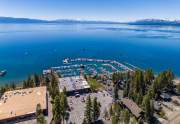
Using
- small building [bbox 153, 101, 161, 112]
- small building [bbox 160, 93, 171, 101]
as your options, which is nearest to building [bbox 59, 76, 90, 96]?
small building [bbox 153, 101, 161, 112]

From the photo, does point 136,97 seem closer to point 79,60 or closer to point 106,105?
point 106,105

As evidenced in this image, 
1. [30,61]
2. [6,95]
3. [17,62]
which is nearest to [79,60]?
[30,61]

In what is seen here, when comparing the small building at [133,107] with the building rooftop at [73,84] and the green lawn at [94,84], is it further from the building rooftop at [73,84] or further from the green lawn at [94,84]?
the building rooftop at [73,84]

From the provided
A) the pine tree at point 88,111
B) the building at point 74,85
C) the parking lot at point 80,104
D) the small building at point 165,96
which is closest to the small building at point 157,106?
the small building at point 165,96

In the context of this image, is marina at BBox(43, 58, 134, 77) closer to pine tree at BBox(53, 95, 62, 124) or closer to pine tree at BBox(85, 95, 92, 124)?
pine tree at BBox(85, 95, 92, 124)

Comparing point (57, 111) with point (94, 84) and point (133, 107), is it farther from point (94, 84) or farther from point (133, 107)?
point (94, 84)
